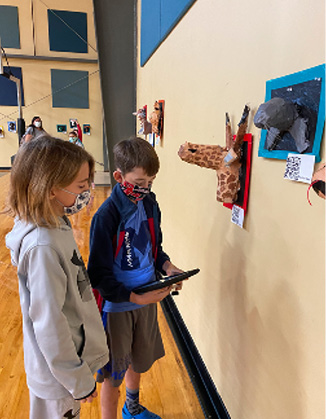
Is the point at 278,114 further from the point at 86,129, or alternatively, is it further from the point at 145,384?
the point at 86,129

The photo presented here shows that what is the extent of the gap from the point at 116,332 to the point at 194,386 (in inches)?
28.2

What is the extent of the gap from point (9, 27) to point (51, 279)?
7.95m

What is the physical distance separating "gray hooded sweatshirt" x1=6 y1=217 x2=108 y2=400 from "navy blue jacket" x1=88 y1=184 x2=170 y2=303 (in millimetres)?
144

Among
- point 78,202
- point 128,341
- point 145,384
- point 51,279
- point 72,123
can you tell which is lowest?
point 145,384

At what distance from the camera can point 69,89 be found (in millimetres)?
7305

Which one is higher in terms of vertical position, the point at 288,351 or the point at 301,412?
the point at 288,351

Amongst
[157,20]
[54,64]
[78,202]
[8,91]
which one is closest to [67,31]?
[54,64]

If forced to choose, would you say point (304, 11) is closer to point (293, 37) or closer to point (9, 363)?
point (293, 37)

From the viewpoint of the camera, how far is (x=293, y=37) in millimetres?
848

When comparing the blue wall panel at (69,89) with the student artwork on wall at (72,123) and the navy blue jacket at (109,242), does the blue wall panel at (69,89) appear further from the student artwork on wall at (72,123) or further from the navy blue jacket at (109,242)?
the navy blue jacket at (109,242)

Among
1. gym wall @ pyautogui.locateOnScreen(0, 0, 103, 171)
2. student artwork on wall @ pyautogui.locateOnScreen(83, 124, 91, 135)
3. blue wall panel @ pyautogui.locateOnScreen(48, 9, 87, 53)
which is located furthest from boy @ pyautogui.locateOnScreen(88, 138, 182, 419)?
blue wall panel @ pyautogui.locateOnScreen(48, 9, 87, 53)

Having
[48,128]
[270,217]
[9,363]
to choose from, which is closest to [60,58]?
[48,128]

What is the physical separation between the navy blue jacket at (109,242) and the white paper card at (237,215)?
1.33 ft

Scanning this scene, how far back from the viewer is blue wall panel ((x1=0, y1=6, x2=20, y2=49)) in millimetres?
6594
